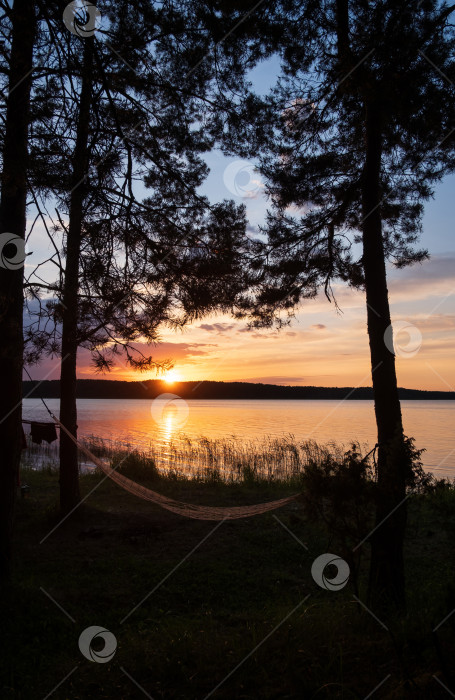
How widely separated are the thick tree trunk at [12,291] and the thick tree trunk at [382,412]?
348cm

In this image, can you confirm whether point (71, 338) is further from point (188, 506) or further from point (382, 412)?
point (382, 412)

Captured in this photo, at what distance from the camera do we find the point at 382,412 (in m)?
4.88

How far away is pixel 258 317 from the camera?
23.0ft

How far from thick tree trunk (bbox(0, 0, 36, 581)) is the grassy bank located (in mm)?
1006

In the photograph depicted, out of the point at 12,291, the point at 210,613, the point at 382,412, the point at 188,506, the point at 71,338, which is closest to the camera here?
the point at 210,613

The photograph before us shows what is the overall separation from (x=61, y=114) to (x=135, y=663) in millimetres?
5294

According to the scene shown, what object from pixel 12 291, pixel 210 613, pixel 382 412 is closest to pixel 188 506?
pixel 210 613

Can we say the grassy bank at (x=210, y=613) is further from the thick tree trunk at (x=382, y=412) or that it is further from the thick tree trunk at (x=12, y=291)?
the thick tree trunk at (x=12, y=291)

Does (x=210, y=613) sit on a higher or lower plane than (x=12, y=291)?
lower

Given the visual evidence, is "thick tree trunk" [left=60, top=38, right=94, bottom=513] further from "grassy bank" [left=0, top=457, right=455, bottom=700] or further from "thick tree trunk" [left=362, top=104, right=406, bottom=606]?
"thick tree trunk" [left=362, top=104, right=406, bottom=606]

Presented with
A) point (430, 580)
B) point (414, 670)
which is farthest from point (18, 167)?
point (430, 580)

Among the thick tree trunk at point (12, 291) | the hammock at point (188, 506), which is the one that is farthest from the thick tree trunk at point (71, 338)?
the hammock at point (188, 506)

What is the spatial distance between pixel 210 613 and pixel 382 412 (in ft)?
8.47

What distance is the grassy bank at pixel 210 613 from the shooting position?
10.1 feet
